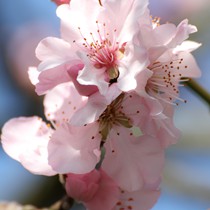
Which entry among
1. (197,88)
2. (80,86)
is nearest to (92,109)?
(80,86)

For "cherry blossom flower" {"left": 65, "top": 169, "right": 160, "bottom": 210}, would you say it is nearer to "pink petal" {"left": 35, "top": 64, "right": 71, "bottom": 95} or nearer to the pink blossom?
the pink blossom

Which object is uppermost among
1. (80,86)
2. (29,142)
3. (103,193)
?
(80,86)

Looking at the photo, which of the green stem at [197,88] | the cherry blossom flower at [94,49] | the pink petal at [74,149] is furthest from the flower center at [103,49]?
the green stem at [197,88]

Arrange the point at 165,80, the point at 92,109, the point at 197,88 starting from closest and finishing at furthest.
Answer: the point at 92,109 → the point at 165,80 → the point at 197,88

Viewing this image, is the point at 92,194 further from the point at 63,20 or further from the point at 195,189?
the point at 195,189

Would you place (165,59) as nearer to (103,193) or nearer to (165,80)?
(165,80)

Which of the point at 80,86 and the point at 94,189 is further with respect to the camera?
the point at 94,189
